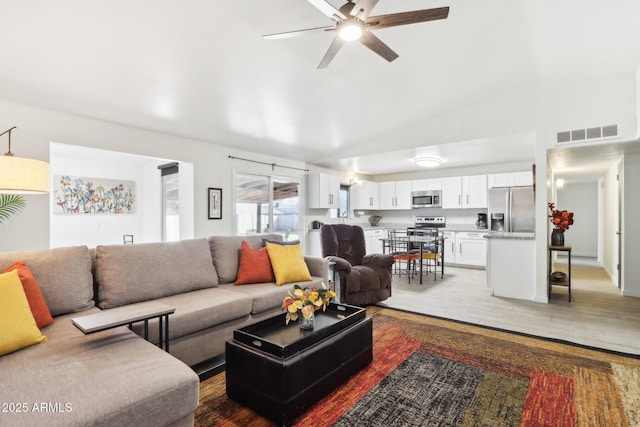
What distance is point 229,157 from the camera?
Result: 201 inches

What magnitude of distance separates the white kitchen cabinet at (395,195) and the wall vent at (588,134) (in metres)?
4.00

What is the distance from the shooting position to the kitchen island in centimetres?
442

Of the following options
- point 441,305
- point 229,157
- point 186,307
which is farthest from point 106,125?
point 441,305

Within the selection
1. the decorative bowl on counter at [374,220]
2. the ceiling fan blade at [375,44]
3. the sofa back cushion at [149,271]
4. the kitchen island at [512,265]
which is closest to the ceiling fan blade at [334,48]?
the ceiling fan blade at [375,44]

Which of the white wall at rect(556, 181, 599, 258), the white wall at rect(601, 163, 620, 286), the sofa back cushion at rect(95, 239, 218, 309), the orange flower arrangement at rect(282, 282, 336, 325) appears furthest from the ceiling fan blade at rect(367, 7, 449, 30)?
the white wall at rect(556, 181, 599, 258)

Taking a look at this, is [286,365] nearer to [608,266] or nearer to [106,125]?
[106,125]

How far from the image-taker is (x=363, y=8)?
200 centimetres

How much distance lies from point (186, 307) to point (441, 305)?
3161 mm

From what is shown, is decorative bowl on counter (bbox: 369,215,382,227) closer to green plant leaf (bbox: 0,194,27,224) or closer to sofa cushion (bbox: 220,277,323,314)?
sofa cushion (bbox: 220,277,323,314)

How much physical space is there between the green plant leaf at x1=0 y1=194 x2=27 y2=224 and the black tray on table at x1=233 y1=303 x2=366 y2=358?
246 cm

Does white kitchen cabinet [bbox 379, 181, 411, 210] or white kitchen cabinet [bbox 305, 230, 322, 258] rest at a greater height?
white kitchen cabinet [bbox 379, 181, 411, 210]

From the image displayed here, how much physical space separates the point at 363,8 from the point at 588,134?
12.3 feet

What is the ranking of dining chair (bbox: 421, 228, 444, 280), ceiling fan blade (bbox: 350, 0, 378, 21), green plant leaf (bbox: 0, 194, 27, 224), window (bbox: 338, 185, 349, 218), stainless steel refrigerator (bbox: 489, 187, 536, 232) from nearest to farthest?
ceiling fan blade (bbox: 350, 0, 378, 21), green plant leaf (bbox: 0, 194, 27, 224), dining chair (bbox: 421, 228, 444, 280), stainless steel refrigerator (bbox: 489, 187, 536, 232), window (bbox: 338, 185, 349, 218)

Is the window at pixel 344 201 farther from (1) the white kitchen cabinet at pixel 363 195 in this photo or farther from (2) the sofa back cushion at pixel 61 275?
(2) the sofa back cushion at pixel 61 275
